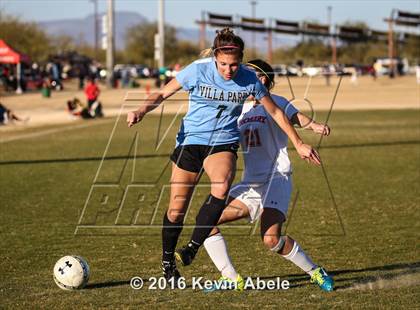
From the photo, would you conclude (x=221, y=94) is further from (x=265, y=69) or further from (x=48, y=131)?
(x=48, y=131)

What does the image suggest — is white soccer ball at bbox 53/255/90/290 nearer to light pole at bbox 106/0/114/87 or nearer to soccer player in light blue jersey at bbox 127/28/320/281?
soccer player in light blue jersey at bbox 127/28/320/281

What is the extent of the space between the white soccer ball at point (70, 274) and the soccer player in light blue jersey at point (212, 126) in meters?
0.88

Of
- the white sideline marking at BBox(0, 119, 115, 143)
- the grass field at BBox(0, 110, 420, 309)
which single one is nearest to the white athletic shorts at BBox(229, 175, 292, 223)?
the grass field at BBox(0, 110, 420, 309)

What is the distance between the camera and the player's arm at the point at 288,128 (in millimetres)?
6734

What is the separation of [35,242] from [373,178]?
7.90m

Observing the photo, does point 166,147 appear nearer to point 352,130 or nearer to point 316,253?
point 352,130

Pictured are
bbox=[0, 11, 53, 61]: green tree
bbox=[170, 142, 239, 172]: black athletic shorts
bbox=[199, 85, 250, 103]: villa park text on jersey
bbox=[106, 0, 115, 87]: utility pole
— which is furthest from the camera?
bbox=[0, 11, 53, 61]: green tree

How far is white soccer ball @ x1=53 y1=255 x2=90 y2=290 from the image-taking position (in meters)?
7.00

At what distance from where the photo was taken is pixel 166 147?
22.8m

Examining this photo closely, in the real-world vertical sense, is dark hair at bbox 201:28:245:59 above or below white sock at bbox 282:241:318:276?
above

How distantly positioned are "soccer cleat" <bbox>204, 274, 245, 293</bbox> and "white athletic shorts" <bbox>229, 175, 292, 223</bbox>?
0.53 metres

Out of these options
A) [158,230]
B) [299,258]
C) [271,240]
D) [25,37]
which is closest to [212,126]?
[271,240]

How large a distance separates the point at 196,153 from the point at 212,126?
262mm

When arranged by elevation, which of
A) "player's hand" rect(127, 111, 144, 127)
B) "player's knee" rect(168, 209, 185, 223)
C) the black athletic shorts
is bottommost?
"player's knee" rect(168, 209, 185, 223)
